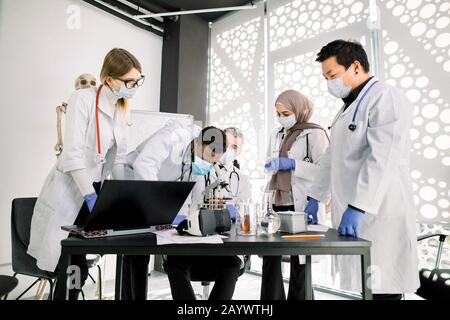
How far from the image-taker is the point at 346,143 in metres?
1.41

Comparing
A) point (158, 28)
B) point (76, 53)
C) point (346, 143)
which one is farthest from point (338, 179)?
point (158, 28)

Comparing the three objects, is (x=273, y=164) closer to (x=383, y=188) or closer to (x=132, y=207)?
(x=383, y=188)

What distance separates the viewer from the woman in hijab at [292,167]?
6.00 feet

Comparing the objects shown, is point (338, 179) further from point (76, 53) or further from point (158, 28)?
point (158, 28)

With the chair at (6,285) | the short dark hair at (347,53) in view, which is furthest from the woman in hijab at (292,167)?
the chair at (6,285)

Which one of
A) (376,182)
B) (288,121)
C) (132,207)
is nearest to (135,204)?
(132,207)

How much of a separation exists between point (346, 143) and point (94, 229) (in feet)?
3.69

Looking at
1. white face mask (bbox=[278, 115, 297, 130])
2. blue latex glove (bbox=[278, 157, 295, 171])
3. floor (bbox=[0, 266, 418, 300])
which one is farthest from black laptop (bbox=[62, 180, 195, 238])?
floor (bbox=[0, 266, 418, 300])

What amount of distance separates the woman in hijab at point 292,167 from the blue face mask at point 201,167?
0.48 metres

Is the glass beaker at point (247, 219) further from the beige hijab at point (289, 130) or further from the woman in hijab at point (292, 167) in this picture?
the beige hijab at point (289, 130)

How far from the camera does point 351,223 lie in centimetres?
116

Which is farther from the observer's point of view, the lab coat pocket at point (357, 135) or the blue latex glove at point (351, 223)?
the lab coat pocket at point (357, 135)

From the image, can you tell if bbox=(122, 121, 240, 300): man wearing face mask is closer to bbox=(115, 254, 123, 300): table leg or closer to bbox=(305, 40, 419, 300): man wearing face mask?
bbox=(115, 254, 123, 300): table leg

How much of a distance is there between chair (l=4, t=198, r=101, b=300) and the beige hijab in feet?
4.29
